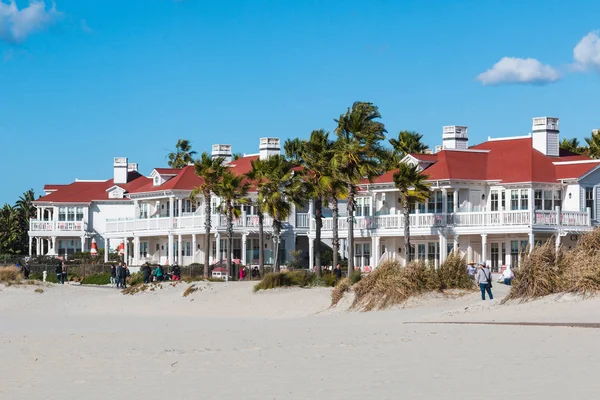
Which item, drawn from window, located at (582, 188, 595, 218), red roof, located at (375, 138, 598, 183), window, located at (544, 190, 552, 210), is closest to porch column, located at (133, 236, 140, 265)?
red roof, located at (375, 138, 598, 183)

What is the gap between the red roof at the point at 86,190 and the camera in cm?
8356

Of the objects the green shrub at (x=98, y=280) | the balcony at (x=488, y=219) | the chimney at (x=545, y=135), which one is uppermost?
the chimney at (x=545, y=135)

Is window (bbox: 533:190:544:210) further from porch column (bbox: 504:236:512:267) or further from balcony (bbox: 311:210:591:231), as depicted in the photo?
porch column (bbox: 504:236:512:267)

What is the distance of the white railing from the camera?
6662 cm

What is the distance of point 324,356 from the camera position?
19.6 m

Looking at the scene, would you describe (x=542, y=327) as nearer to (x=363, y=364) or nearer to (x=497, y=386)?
(x=363, y=364)

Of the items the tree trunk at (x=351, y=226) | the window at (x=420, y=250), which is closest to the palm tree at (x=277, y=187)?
the tree trunk at (x=351, y=226)

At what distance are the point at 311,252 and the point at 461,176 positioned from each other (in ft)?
32.3

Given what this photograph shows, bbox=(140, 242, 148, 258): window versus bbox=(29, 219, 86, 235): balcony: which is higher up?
bbox=(29, 219, 86, 235): balcony

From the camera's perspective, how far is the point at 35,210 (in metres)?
94.9

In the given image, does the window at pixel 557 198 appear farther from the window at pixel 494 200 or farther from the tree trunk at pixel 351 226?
the tree trunk at pixel 351 226

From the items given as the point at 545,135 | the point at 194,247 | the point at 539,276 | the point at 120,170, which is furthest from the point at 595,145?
the point at 539,276

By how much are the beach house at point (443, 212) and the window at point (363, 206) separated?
0.18 ft

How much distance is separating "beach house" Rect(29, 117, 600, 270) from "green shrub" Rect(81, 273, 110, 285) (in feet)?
20.8
